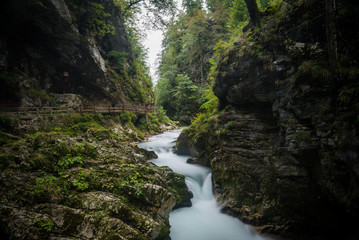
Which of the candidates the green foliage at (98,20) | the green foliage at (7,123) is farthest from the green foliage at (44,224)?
the green foliage at (98,20)

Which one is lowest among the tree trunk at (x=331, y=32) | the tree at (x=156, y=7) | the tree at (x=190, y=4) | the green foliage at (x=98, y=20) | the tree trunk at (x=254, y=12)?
the tree trunk at (x=331, y=32)

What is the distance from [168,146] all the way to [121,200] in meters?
10.4

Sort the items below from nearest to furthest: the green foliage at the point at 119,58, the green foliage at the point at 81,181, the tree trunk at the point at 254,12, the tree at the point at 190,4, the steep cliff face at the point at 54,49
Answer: the green foliage at the point at 81,181, the tree trunk at the point at 254,12, the steep cliff face at the point at 54,49, the green foliage at the point at 119,58, the tree at the point at 190,4

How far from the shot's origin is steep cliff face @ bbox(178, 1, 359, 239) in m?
4.43

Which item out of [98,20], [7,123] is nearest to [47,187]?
[7,123]

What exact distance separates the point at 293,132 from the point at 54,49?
1639 centimetres

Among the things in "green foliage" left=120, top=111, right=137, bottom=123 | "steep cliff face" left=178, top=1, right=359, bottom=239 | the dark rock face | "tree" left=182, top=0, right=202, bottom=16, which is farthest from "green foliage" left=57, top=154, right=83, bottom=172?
"tree" left=182, top=0, right=202, bottom=16

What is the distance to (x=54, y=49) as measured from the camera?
12398 millimetres

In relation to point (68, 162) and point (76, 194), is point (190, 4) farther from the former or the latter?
point (76, 194)

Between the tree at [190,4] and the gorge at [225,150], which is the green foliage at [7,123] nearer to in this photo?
the gorge at [225,150]

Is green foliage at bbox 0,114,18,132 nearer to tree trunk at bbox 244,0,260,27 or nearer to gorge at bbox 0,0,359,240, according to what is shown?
gorge at bbox 0,0,359,240

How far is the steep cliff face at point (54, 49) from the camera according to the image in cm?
992

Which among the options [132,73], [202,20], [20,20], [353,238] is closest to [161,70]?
[132,73]

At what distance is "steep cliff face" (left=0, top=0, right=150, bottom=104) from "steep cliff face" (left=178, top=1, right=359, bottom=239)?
39.1ft
